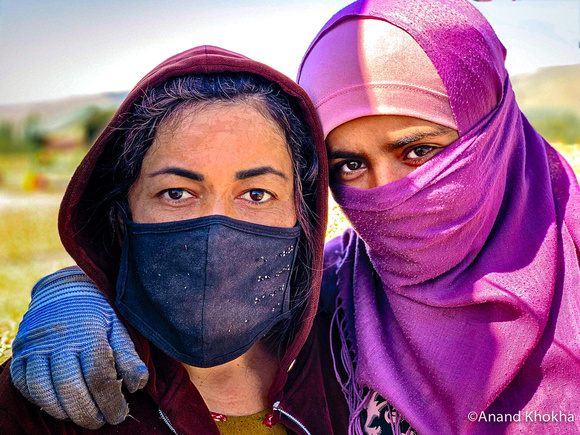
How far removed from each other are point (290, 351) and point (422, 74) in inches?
47.3

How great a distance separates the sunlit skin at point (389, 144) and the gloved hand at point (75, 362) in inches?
44.0

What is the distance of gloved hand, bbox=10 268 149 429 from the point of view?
1492mm

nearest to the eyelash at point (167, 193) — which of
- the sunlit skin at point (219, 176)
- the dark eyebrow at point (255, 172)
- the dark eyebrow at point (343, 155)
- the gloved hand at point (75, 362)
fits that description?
the sunlit skin at point (219, 176)

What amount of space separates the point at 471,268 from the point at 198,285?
1097mm

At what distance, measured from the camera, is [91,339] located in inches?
62.0

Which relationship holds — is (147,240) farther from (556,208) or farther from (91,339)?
(556,208)

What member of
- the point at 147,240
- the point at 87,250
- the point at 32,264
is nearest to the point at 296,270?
the point at 147,240

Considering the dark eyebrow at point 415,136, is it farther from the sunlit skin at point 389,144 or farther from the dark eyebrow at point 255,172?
→ the dark eyebrow at point 255,172

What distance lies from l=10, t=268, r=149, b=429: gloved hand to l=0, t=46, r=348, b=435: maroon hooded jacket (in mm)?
82

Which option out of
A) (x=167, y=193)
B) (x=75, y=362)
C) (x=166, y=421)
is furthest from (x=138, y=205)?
(x=166, y=421)

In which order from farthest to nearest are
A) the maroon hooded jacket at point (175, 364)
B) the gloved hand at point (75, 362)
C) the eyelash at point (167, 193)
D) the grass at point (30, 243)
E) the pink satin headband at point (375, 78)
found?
the grass at point (30, 243), the pink satin headband at point (375, 78), the eyelash at point (167, 193), the maroon hooded jacket at point (175, 364), the gloved hand at point (75, 362)

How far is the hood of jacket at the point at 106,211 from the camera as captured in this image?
183cm

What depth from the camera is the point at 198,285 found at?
170 centimetres

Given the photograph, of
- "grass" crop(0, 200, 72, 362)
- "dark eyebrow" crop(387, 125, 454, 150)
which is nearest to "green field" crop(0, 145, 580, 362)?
"grass" crop(0, 200, 72, 362)
